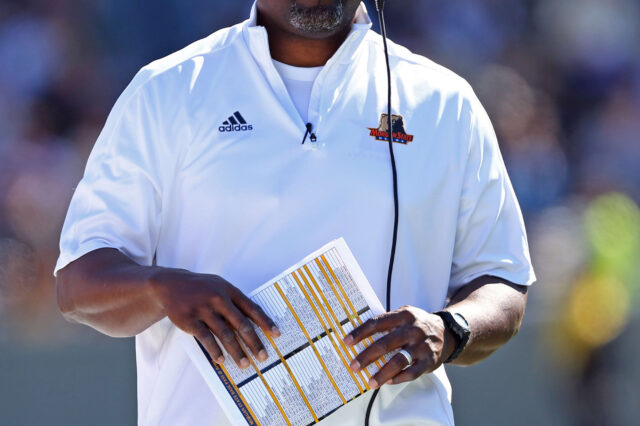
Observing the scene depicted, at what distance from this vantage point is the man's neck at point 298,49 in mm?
2061

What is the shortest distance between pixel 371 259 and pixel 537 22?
13.4 feet

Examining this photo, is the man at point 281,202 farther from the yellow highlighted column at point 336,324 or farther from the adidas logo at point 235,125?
the yellow highlighted column at point 336,324

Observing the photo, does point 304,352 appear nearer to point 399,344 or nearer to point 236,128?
point 399,344

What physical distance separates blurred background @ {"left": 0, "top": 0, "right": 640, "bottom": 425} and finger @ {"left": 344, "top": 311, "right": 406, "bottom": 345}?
7.11 ft

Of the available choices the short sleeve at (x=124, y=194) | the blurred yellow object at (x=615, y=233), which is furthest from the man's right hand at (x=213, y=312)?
the blurred yellow object at (x=615, y=233)

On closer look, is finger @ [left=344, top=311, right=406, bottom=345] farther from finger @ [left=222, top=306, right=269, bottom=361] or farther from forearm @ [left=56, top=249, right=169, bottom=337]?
→ forearm @ [left=56, top=249, right=169, bottom=337]

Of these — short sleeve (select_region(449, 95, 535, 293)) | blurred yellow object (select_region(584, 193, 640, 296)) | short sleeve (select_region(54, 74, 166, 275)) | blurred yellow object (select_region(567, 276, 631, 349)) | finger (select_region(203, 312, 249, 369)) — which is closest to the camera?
finger (select_region(203, 312, 249, 369))

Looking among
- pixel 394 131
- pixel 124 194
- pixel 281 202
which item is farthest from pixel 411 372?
pixel 124 194

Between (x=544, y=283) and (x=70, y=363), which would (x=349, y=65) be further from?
(x=544, y=283)

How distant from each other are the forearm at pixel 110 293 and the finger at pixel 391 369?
398mm

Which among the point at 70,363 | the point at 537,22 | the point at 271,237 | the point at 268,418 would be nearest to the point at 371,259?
the point at 271,237

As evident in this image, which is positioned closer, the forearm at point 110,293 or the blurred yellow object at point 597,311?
the forearm at point 110,293

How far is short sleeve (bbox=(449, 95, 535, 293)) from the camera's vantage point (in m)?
2.00

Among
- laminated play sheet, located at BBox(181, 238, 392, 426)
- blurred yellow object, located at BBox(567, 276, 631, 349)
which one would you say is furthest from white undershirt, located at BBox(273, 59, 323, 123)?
blurred yellow object, located at BBox(567, 276, 631, 349)
